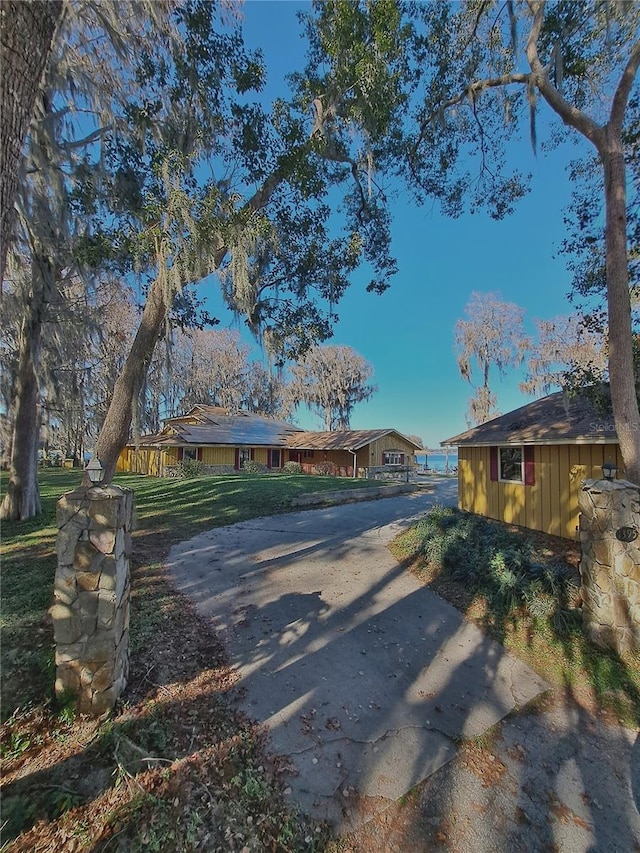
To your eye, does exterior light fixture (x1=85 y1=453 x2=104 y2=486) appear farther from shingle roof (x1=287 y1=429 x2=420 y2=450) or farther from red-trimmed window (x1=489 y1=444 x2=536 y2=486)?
shingle roof (x1=287 y1=429 x2=420 y2=450)

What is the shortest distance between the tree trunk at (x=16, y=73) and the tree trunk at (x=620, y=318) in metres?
5.67

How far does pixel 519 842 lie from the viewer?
6.64 feet

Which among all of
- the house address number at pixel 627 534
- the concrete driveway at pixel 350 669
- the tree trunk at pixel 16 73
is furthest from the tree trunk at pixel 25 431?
the house address number at pixel 627 534

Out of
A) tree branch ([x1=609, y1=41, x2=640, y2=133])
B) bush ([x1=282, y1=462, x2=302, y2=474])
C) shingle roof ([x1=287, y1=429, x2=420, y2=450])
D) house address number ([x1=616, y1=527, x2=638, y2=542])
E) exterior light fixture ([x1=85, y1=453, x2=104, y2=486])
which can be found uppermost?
tree branch ([x1=609, y1=41, x2=640, y2=133])

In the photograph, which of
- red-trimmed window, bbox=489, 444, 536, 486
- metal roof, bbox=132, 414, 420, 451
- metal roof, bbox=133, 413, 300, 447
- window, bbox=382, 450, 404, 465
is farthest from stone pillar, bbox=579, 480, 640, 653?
window, bbox=382, 450, 404, 465

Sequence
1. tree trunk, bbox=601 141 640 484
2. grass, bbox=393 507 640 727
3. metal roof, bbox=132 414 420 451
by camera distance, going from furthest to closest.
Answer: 1. metal roof, bbox=132 414 420 451
2. tree trunk, bbox=601 141 640 484
3. grass, bbox=393 507 640 727

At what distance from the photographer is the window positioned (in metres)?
25.7

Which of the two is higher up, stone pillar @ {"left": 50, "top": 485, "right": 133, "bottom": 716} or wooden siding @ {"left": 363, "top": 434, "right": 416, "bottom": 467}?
wooden siding @ {"left": 363, "top": 434, "right": 416, "bottom": 467}

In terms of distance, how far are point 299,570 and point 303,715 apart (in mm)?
3112

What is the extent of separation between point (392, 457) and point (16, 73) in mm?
25615

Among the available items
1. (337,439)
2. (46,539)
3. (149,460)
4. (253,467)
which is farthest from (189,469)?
(46,539)

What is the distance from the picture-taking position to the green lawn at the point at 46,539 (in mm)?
2969

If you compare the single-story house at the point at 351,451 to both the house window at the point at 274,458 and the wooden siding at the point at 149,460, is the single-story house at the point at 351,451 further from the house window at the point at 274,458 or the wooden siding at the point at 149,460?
the wooden siding at the point at 149,460

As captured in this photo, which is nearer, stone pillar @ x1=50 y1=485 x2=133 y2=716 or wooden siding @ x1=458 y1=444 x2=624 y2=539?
stone pillar @ x1=50 y1=485 x2=133 y2=716
